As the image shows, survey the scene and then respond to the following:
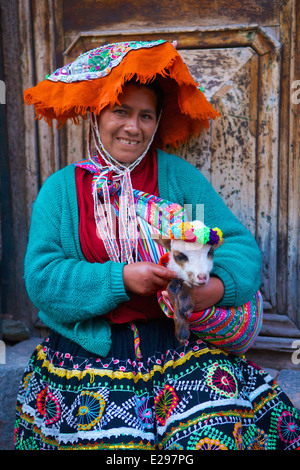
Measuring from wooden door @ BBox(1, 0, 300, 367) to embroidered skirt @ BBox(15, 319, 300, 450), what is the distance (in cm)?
59

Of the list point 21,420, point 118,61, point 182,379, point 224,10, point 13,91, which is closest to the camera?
point 182,379

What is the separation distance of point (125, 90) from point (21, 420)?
1.30m

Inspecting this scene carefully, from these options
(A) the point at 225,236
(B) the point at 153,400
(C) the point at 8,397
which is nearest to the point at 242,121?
(A) the point at 225,236

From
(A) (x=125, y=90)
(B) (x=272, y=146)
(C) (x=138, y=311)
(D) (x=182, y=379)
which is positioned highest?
(A) (x=125, y=90)

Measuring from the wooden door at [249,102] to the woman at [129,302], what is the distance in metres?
0.33

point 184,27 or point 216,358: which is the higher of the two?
point 184,27

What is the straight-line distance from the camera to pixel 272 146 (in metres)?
2.16

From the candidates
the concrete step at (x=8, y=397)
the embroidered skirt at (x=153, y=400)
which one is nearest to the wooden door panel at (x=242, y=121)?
the embroidered skirt at (x=153, y=400)

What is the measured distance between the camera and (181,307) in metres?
1.41

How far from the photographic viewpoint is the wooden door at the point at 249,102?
2.12 metres

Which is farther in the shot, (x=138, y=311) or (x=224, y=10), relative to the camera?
(x=224, y=10)

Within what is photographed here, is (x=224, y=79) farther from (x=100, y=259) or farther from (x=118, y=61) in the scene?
(x=100, y=259)

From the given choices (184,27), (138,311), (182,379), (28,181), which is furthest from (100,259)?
(184,27)

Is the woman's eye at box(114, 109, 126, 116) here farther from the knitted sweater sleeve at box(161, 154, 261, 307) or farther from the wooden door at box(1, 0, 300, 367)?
the wooden door at box(1, 0, 300, 367)
